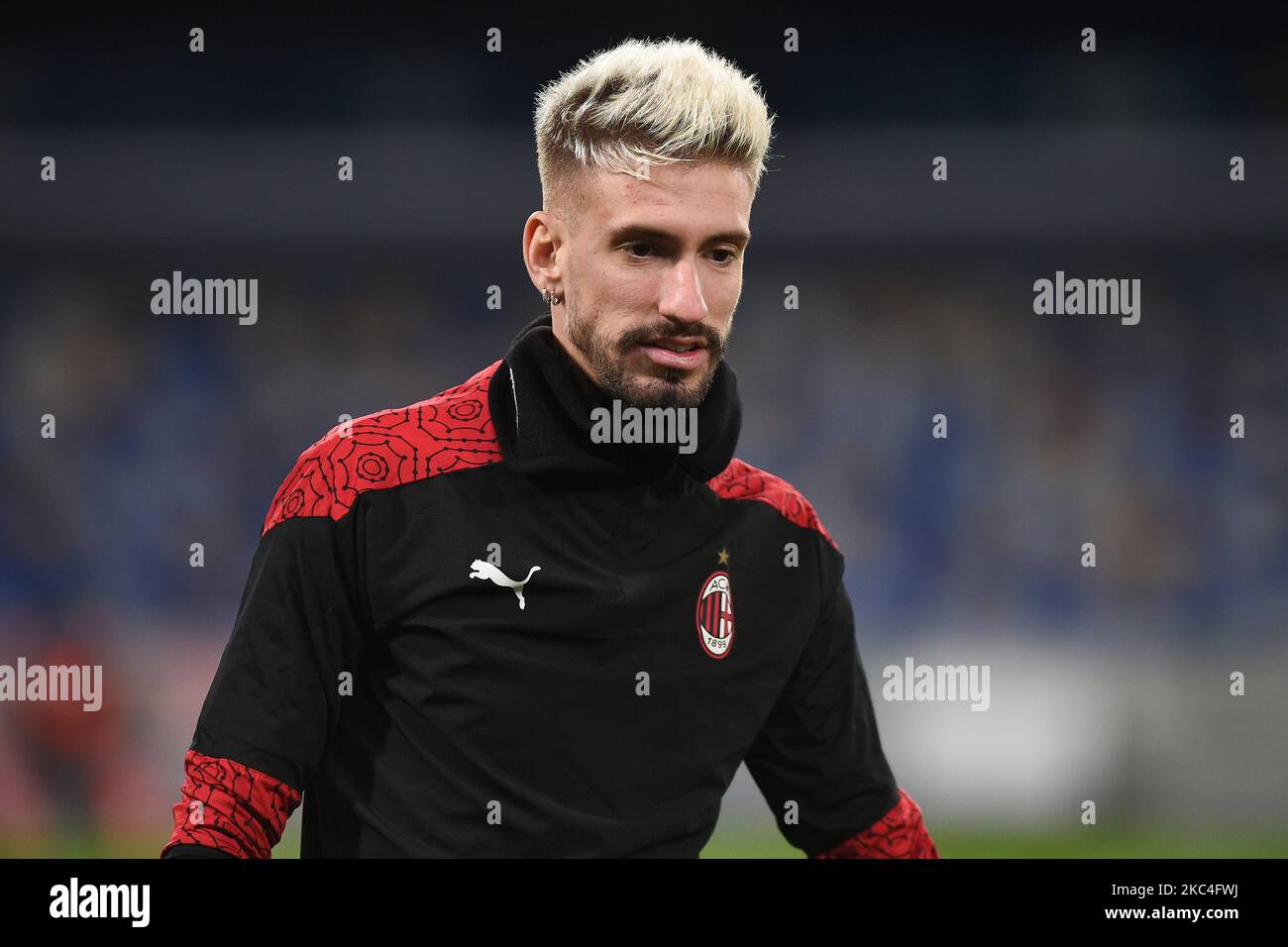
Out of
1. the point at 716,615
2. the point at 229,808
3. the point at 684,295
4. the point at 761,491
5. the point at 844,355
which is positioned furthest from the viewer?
the point at 844,355

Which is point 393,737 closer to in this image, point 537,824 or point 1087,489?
point 537,824

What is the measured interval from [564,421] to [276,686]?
495mm

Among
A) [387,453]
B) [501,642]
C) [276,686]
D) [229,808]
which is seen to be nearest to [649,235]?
[387,453]

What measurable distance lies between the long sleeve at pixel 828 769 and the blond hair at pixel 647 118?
69 cm

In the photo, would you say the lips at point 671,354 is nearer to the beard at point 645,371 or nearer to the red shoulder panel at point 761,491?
the beard at point 645,371

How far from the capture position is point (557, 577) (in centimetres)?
171

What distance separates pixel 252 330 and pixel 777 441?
8.45ft

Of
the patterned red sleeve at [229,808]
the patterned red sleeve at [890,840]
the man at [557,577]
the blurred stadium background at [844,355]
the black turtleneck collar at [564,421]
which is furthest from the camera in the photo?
the blurred stadium background at [844,355]

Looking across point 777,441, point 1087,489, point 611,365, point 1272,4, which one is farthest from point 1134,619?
point 611,365

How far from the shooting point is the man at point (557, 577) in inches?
63.2

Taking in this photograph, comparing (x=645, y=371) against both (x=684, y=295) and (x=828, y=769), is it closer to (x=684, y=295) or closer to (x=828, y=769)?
(x=684, y=295)

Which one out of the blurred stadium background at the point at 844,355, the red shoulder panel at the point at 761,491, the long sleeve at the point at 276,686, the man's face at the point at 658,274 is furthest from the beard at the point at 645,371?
the blurred stadium background at the point at 844,355

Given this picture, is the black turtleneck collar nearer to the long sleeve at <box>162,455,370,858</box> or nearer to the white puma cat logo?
the white puma cat logo

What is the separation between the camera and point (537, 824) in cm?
162
